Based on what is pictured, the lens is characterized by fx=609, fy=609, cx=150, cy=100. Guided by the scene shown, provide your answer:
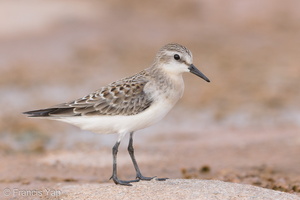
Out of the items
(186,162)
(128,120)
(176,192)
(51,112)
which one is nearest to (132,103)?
(128,120)

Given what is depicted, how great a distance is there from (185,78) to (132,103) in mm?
11318

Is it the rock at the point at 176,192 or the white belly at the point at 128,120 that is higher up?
the white belly at the point at 128,120

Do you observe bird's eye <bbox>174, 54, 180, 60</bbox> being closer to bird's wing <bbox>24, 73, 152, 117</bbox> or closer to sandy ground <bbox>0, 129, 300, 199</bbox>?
bird's wing <bbox>24, 73, 152, 117</bbox>

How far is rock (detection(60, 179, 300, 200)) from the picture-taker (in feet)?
26.9

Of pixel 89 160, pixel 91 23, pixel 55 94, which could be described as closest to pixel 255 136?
pixel 89 160

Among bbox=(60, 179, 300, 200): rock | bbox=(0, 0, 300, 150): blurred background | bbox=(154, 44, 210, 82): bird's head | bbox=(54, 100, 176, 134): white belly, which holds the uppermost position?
bbox=(0, 0, 300, 150): blurred background

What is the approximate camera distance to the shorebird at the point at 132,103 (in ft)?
28.8

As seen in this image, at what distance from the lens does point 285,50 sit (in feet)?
75.9

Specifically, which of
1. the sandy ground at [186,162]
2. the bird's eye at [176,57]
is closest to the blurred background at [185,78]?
the sandy ground at [186,162]

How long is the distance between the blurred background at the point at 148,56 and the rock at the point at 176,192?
17.5 ft

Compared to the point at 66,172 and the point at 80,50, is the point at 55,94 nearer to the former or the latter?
the point at 80,50

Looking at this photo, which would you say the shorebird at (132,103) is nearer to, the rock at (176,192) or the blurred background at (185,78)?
the rock at (176,192)

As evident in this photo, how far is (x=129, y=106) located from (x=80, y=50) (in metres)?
14.5

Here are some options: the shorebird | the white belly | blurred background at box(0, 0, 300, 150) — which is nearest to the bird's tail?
the shorebird
